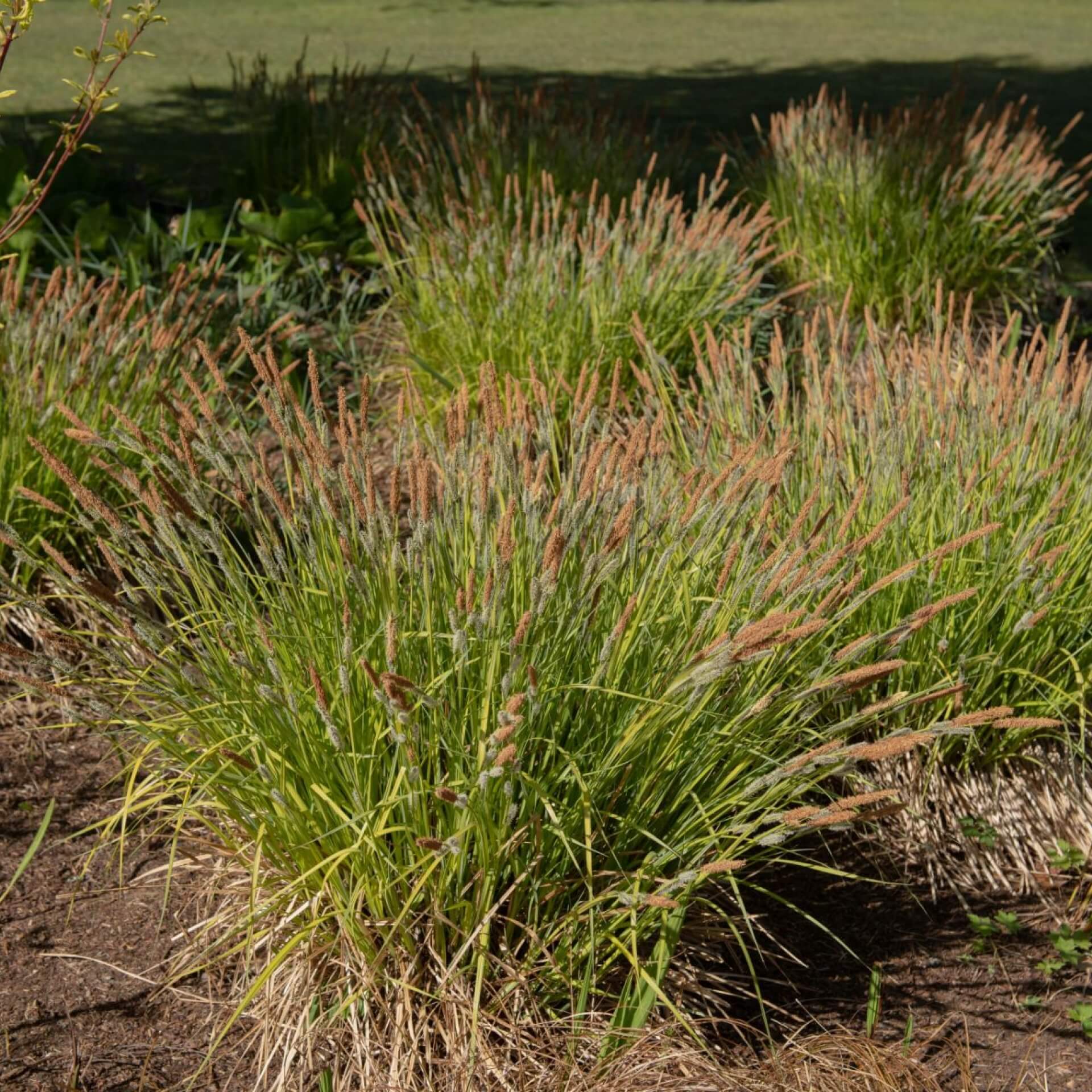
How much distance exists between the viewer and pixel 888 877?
295 centimetres

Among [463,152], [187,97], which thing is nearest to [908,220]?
[463,152]

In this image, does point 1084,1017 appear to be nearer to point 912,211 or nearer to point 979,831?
point 979,831

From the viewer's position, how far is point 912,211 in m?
5.63

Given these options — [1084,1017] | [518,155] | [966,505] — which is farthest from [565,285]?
[1084,1017]

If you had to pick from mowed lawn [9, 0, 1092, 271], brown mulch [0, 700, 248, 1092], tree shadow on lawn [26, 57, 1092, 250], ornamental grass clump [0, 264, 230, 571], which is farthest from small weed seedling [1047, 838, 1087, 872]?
mowed lawn [9, 0, 1092, 271]

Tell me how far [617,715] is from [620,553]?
32 centimetres

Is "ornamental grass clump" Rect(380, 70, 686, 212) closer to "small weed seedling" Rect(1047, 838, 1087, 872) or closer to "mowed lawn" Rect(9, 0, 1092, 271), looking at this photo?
"mowed lawn" Rect(9, 0, 1092, 271)

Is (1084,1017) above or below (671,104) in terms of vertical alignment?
below

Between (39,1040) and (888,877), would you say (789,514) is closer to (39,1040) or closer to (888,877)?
(888,877)

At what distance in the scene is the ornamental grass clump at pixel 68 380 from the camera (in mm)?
3395

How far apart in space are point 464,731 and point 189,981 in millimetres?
787

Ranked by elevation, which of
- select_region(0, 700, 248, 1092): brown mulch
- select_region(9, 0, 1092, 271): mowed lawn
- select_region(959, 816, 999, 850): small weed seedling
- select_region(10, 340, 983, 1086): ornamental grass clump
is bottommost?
select_region(0, 700, 248, 1092): brown mulch

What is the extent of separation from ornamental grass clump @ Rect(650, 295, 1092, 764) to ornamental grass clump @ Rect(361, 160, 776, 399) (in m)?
0.91

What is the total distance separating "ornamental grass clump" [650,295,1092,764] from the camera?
2.91 meters
